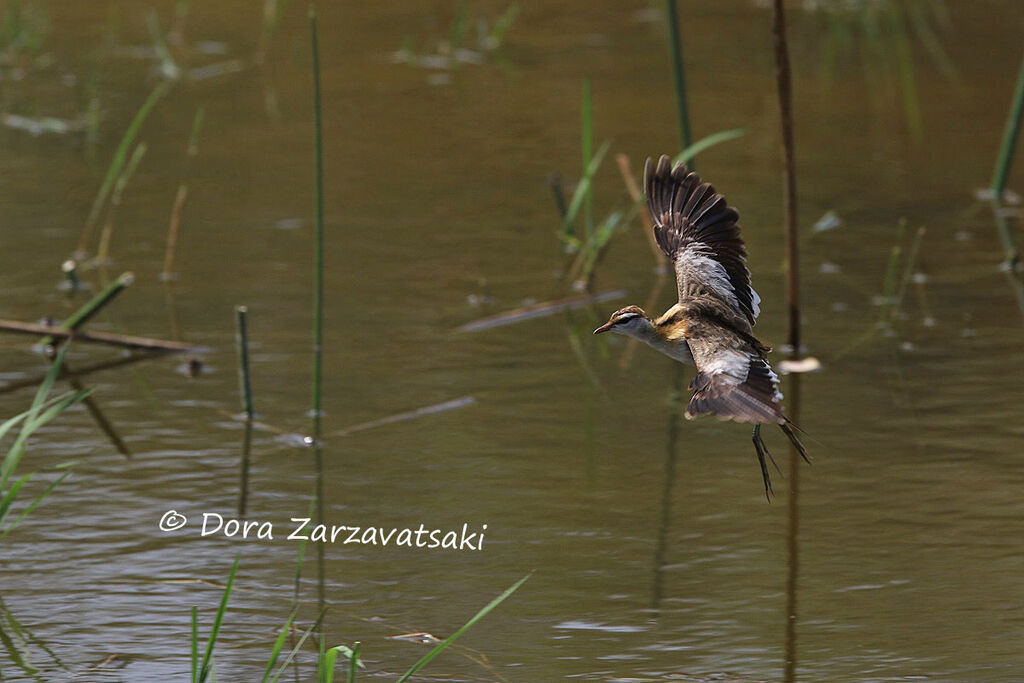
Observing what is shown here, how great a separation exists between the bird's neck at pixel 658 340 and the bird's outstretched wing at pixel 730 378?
1.0 inches

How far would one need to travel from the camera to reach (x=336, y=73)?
8070 mm

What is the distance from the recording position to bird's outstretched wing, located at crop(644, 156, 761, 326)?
2.76 meters

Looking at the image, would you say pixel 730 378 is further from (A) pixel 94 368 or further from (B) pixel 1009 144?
(B) pixel 1009 144

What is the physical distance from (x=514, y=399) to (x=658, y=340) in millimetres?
1944

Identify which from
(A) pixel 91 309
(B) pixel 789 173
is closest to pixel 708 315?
(B) pixel 789 173

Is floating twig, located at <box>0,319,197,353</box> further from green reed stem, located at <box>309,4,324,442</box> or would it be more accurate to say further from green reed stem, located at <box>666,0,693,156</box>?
green reed stem, located at <box>666,0,693,156</box>

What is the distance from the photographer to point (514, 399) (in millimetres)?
4449

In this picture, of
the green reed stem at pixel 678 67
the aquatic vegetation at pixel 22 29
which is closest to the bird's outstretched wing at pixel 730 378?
the green reed stem at pixel 678 67

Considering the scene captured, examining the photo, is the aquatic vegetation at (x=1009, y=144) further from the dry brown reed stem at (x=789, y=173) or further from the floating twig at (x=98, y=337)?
the floating twig at (x=98, y=337)

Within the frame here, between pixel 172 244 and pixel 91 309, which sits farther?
pixel 172 244

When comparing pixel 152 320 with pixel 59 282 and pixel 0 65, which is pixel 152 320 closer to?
pixel 59 282

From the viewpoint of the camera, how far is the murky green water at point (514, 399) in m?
3.25

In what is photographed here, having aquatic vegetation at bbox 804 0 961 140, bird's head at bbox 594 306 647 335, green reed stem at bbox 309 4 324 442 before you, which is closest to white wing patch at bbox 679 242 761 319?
bird's head at bbox 594 306 647 335

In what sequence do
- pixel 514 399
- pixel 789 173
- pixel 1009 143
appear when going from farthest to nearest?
pixel 1009 143, pixel 789 173, pixel 514 399
